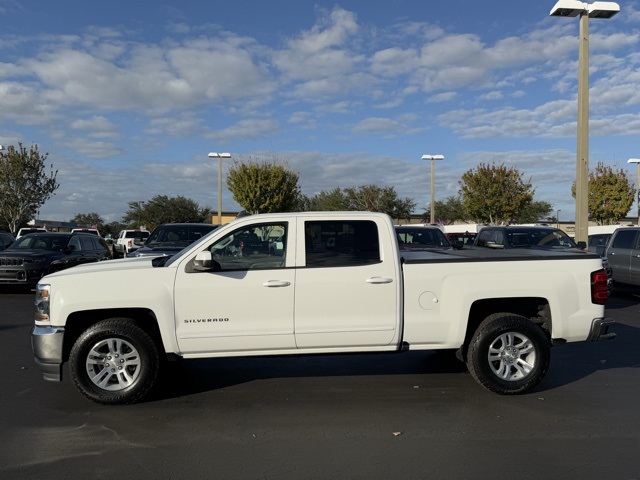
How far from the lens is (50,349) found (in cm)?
553

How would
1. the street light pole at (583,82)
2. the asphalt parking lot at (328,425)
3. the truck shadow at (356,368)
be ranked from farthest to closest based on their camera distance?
the street light pole at (583,82) → the truck shadow at (356,368) → the asphalt parking lot at (328,425)

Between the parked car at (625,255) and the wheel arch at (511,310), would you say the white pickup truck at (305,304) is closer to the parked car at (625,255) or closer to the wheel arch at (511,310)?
the wheel arch at (511,310)

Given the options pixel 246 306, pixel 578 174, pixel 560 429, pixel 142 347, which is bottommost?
pixel 560 429

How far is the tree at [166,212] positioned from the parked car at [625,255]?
5374 cm

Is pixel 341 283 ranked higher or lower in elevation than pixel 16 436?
higher

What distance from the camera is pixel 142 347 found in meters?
5.59

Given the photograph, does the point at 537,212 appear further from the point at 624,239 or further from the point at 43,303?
the point at 43,303

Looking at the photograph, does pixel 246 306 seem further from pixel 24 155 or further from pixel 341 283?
pixel 24 155

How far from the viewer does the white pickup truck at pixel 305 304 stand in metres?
5.59

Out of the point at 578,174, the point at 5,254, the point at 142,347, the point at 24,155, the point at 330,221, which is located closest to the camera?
the point at 142,347

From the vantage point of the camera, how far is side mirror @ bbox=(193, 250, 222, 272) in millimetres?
5516

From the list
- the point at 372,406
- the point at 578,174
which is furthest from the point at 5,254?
the point at 578,174

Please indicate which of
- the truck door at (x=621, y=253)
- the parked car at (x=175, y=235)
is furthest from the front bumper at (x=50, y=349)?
the truck door at (x=621, y=253)

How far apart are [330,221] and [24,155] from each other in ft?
130
